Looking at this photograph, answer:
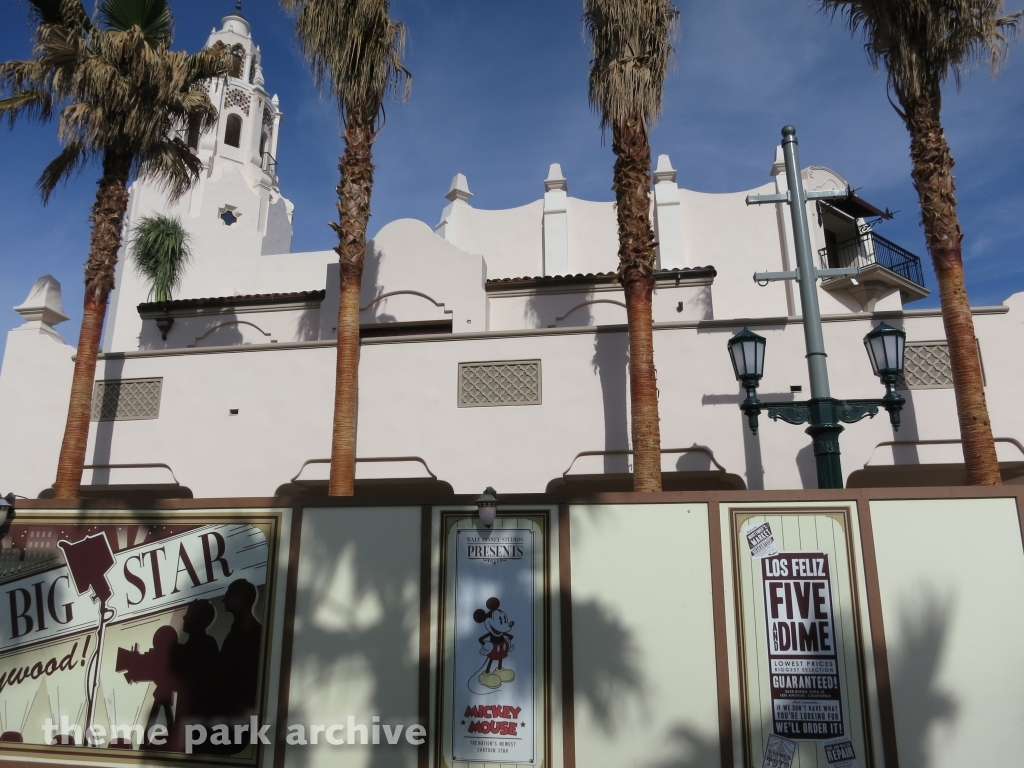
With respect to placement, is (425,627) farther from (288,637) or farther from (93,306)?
(93,306)

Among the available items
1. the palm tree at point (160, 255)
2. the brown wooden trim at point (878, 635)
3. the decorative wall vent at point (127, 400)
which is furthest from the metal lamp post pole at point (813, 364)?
the palm tree at point (160, 255)

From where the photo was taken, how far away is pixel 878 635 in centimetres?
605

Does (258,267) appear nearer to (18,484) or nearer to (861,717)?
(18,484)

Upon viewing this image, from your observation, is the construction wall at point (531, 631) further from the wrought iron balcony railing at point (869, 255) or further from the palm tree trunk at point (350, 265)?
the wrought iron balcony railing at point (869, 255)

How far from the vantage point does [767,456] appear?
1220cm

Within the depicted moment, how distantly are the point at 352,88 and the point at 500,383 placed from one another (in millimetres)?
5594

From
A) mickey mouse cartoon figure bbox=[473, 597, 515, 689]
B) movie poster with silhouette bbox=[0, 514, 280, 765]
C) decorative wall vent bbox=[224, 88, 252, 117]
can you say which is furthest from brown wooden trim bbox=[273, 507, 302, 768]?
decorative wall vent bbox=[224, 88, 252, 117]

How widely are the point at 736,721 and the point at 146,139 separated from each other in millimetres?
13124

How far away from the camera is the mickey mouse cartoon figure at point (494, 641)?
637cm

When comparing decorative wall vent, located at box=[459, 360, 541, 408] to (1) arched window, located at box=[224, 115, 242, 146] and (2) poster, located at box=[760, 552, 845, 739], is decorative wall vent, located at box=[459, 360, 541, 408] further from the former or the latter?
(1) arched window, located at box=[224, 115, 242, 146]

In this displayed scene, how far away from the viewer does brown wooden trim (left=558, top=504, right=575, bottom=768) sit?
6164 mm

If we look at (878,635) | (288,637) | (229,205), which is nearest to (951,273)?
(878,635)

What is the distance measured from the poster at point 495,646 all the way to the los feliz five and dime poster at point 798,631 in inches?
66.9

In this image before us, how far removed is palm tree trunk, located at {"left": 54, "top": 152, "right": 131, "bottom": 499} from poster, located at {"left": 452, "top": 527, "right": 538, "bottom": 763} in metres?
8.86
